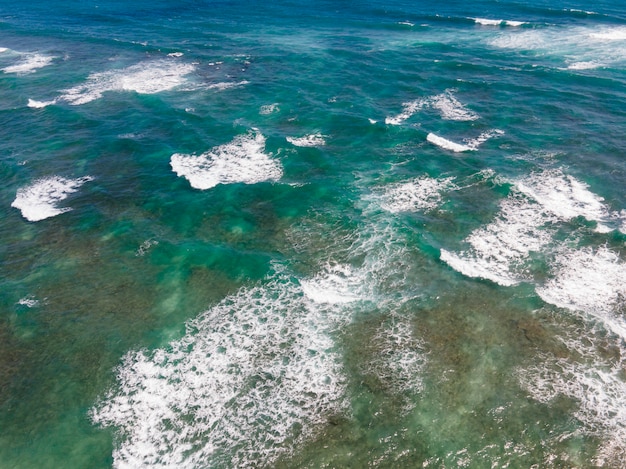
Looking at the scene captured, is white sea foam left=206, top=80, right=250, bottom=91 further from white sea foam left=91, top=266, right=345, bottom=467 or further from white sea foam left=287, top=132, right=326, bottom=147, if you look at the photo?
white sea foam left=91, top=266, right=345, bottom=467

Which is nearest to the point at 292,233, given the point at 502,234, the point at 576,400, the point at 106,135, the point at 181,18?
the point at 502,234

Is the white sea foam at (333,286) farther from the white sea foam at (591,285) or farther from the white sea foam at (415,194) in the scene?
the white sea foam at (591,285)

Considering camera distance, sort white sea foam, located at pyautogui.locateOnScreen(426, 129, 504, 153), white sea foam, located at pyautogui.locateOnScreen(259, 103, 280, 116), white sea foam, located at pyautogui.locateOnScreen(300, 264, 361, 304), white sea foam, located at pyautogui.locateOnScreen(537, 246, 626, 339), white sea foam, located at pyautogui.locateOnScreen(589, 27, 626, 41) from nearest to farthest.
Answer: white sea foam, located at pyautogui.locateOnScreen(537, 246, 626, 339)
white sea foam, located at pyautogui.locateOnScreen(300, 264, 361, 304)
white sea foam, located at pyautogui.locateOnScreen(426, 129, 504, 153)
white sea foam, located at pyautogui.locateOnScreen(259, 103, 280, 116)
white sea foam, located at pyautogui.locateOnScreen(589, 27, 626, 41)

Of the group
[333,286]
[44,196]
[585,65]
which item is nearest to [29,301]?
[44,196]

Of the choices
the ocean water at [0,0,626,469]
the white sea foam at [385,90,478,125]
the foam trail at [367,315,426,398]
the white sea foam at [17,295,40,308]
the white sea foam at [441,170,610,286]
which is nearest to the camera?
the ocean water at [0,0,626,469]

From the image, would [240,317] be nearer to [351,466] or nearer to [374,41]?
[351,466]

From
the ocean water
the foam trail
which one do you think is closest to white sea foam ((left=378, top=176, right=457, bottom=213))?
the ocean water

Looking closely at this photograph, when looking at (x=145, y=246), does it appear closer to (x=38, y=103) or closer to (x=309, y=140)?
(x=309, y=140)
